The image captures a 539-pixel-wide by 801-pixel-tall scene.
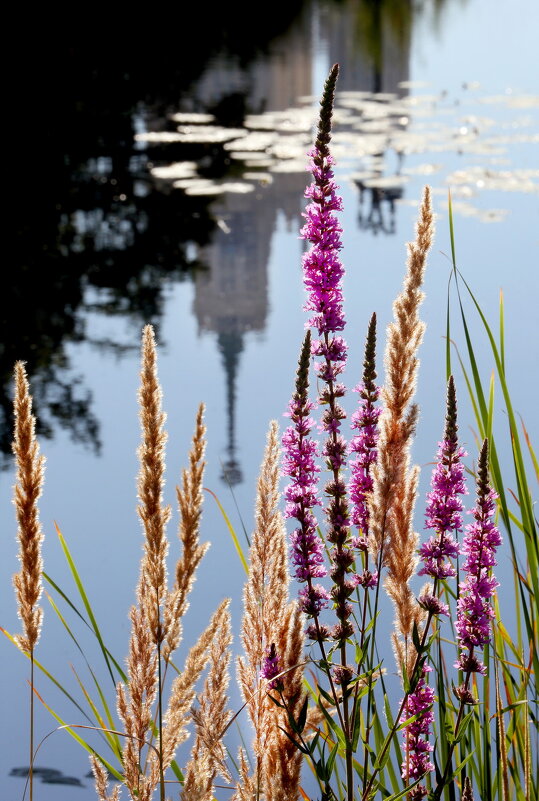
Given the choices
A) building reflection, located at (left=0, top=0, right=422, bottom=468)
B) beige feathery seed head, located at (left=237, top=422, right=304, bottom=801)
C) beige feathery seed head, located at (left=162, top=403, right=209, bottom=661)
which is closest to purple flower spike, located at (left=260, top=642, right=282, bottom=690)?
beige feathery seed head, located at (left=237, top=422, right=304, bottom=801)

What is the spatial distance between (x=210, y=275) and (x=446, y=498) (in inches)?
301

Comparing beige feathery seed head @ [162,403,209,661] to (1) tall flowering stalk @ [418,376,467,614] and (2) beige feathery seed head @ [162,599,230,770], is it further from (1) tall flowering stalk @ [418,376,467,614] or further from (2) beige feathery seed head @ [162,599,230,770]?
(1) tall flowering stalk @ [418,376,467,614]

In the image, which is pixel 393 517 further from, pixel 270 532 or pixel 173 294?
pixel 173 294

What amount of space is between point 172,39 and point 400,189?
12.5 metres

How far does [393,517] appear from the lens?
172cm

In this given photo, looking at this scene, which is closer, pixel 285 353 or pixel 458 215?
pixel 285 353

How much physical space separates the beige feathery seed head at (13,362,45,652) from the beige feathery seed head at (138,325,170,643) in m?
0.18

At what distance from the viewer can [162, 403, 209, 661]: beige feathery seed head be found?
169 centimetres

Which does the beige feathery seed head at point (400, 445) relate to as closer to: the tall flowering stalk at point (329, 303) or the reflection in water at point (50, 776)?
the tall flowering stalk at point (329, 303)

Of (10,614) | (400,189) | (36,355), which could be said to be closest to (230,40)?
(400,189)

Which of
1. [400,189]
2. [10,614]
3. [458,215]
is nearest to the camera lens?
[10,614]

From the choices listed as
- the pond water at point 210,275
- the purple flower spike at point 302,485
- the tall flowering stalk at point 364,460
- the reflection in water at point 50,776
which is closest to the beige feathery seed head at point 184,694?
the purple flower spike at point 302,485

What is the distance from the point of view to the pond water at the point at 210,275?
5.09m

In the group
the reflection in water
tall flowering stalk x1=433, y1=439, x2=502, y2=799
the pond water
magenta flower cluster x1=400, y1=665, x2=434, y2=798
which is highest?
the pond water
